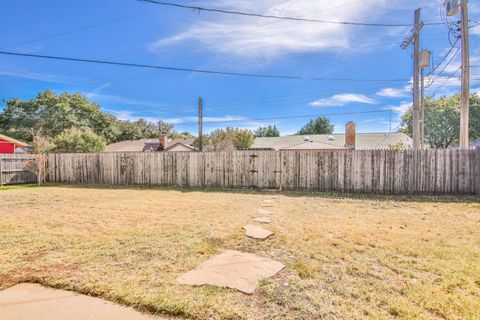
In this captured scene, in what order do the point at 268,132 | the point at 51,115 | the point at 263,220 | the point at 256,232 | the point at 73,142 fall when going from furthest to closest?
the point at 268,132, the point at 51,115, the point at 73,142, the point at 263,220, the point at 256,232

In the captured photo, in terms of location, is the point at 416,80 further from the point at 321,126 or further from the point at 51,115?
the point at 321,126

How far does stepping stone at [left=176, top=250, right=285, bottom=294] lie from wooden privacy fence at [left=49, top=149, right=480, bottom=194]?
6171 mm

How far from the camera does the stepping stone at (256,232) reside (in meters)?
3.62

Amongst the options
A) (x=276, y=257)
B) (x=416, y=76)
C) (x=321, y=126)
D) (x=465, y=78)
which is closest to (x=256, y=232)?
(x=276, y=257)

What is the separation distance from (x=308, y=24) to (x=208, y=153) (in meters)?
5.33

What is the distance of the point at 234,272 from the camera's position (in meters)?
2.49

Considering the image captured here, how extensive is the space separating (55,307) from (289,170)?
7620 millimetres

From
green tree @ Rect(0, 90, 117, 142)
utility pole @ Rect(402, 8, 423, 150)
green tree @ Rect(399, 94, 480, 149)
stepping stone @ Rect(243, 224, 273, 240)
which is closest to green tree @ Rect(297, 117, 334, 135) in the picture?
green tree @ Rect(399, 94, 480, 149)

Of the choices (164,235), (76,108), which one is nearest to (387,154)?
(164,235)

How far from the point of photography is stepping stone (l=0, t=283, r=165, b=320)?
1829 mm

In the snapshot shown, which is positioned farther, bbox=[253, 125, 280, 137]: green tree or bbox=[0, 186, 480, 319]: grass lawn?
bbox=[253, 125, 280, 137]: green tree

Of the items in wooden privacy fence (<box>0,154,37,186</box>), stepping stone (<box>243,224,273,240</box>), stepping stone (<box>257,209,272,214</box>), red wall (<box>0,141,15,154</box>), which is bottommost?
stepping stone (<box>257,209,272,214</box>)

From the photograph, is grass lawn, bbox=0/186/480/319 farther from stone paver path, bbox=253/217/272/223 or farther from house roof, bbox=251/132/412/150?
house roof, bbox=251/132/412/150

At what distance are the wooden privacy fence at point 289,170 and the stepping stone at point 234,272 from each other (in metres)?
6.17
